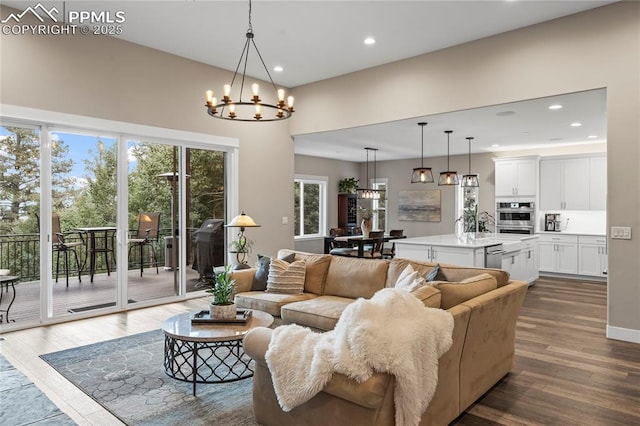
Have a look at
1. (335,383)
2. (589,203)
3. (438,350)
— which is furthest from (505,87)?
(589,203)

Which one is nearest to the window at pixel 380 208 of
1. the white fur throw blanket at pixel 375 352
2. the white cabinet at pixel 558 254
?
the white cabinet at pixel 558 254

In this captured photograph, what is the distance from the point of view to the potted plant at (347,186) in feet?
39.5

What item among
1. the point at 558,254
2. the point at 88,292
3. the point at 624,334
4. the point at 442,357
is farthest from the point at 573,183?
the point at 88,292

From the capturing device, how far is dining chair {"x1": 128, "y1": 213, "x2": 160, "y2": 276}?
5.64 metres

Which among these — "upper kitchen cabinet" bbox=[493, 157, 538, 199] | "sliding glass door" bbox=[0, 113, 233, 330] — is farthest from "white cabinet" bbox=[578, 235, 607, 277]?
"sliding glass door" bbox=[0, 113, 233, 330]

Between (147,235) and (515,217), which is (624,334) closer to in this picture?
(515,217)

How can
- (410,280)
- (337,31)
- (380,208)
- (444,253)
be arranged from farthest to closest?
(380,208)
(444,253)
(337,31)
(410,280)

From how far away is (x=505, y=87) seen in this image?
16.5 ft

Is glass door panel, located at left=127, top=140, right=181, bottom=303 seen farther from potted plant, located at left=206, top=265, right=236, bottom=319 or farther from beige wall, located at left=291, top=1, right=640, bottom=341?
beige wall, located at left=291, top=1, right=640, bottom=341

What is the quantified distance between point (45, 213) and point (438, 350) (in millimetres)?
4595

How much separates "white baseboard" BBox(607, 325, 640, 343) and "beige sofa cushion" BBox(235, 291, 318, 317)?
123 inches

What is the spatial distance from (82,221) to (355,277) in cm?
341

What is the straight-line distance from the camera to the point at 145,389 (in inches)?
121

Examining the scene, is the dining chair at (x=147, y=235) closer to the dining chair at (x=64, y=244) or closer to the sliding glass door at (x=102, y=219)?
the sliding glass door at (x=102, y=219)
